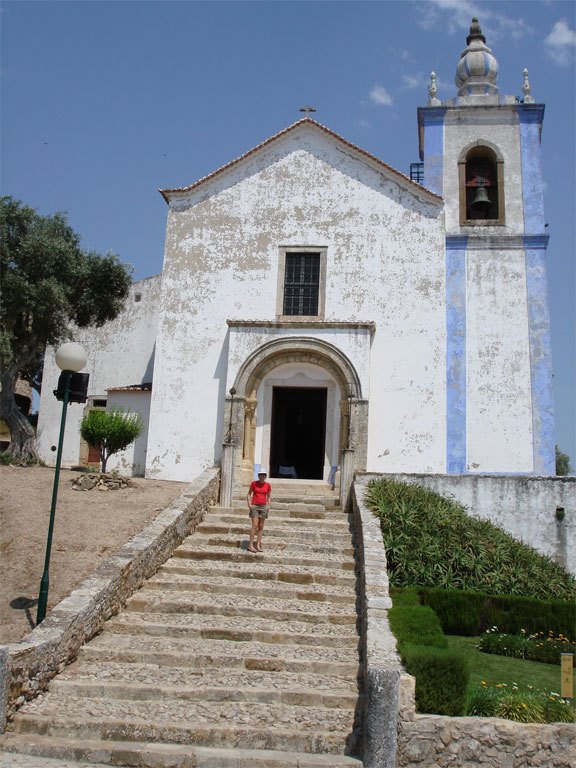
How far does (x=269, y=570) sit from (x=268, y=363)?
655 cm

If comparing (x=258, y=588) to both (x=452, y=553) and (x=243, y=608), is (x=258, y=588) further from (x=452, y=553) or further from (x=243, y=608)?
(x=452, y=553)

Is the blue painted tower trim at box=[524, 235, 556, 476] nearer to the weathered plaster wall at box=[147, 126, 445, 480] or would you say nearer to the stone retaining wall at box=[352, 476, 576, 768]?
the weathered plaster wall at box=[147, 126, 445, 480]

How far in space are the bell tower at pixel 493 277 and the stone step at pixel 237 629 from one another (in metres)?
7.85

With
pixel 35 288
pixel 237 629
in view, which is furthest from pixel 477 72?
pixel 237 629

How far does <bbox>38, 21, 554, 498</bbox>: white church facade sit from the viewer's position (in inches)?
639

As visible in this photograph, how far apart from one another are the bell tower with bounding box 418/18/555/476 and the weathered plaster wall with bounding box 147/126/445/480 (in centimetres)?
57

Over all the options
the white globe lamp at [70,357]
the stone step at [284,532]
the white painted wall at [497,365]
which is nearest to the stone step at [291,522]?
the stone step at [284,532]

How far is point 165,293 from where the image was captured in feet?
58.0

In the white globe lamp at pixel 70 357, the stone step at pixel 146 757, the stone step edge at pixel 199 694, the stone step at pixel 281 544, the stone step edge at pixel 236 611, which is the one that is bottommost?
the stone step at pixel 146 757

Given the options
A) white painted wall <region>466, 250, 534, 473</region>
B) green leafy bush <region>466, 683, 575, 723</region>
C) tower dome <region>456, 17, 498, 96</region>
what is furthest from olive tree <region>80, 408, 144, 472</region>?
tower dome <region>456, 17, 498, 96</region>

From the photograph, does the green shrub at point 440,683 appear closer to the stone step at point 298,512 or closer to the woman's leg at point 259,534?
the woman's leg at point 259,534

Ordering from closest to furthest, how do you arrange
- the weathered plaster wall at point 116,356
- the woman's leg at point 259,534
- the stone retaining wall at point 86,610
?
the stone retaining wall at point 86,610 < the woman's leg at point 259,534 < the weathered plaster wall at point 116,356

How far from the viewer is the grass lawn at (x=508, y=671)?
8539mm

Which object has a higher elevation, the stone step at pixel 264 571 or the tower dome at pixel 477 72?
the tower dome at pixel 477 72
